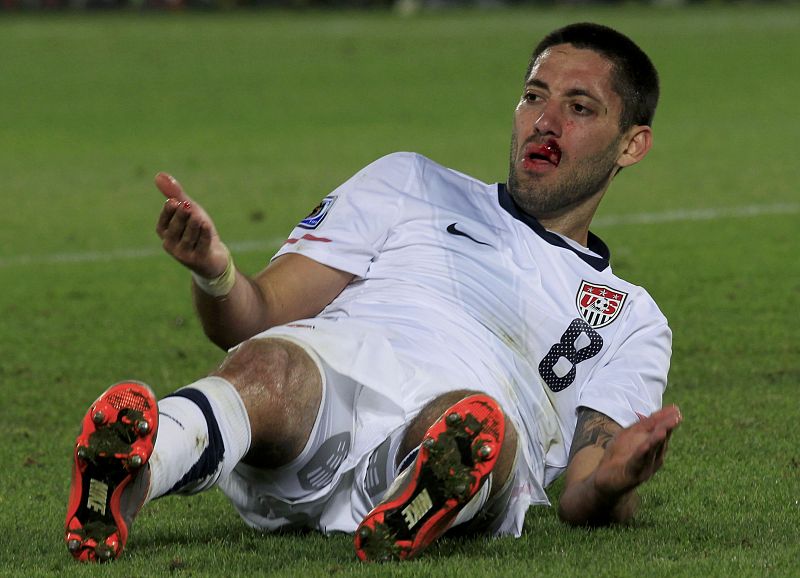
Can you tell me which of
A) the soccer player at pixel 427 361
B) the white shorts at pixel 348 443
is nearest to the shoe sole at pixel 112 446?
the soccer player at pixel 427 361

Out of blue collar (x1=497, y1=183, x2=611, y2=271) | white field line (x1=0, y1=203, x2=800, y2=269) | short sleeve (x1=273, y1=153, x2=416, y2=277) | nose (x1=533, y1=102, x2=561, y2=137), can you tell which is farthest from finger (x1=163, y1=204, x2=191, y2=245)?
white field line (x1=0, y1=203, x2=800, y2=269)

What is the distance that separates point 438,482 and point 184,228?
2.56ft

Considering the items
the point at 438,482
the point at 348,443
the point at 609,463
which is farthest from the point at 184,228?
the point at 609,463

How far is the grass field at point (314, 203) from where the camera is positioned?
380cm

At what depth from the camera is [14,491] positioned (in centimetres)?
458

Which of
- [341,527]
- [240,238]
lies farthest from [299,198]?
[341,527]

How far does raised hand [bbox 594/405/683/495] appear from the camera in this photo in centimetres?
348

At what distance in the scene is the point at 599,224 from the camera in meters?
10.1

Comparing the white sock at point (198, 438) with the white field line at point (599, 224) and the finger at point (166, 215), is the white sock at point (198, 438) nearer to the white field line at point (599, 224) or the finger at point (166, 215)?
the finger at point (166, 215)

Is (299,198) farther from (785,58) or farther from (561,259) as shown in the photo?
(785,58)

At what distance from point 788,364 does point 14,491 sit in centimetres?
314

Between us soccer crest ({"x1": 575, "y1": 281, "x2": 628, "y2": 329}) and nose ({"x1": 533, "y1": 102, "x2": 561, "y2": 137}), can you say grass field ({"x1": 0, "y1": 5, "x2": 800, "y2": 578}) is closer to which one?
us soccer crest ({"x1": 575, "y1": 281, "x2": 628, "y2": 329})

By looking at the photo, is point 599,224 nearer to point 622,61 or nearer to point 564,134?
point 622,61

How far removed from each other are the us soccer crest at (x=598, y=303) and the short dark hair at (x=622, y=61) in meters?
0.65
